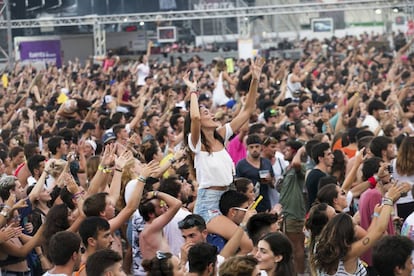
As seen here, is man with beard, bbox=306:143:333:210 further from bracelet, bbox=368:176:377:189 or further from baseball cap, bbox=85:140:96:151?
baseball cap, bbox=85:140:96:151

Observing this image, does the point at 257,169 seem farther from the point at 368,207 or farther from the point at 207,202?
the point at 207,202

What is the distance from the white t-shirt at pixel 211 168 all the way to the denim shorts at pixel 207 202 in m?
0.06

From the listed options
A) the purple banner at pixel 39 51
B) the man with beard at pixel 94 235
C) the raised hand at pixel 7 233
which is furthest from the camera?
the purple banner at pixel 39 51

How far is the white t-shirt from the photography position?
855 cm

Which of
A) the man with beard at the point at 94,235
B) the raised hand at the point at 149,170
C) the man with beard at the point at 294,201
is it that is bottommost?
the man with beard at the point at 294,201

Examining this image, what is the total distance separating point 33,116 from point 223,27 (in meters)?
32.4

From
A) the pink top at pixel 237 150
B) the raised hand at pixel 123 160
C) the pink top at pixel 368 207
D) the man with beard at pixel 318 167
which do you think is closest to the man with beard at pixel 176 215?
the raised hand at pixel 123 160

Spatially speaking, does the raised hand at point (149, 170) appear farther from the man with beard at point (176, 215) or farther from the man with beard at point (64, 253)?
the man with beard at point (64, 253)

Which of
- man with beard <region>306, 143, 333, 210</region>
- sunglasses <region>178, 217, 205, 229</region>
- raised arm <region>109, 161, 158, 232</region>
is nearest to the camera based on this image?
sunglasses <region>178, 217, 205, 229</region>

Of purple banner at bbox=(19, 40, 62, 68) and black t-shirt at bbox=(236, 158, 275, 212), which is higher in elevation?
black t-shirt at bbox=(236, 158, 275, 212)

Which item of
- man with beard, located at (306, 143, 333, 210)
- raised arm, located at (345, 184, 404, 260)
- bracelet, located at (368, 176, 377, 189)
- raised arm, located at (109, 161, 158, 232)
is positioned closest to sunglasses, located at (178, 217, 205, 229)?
raised arm, located at (109, 161, 158, 232)

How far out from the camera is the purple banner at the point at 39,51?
1515 inches

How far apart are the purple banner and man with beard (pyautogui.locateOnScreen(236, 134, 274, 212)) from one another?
28370 mm

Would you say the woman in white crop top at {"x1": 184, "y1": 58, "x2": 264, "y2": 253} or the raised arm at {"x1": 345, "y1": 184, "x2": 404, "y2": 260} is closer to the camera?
the raised arm at {"x1": 345, "y1": 184, "x2": 404, "y2": 260}
